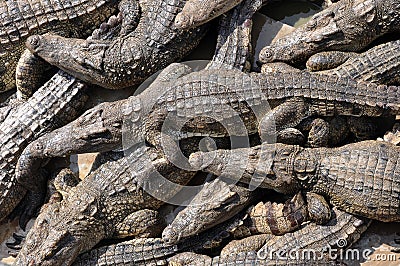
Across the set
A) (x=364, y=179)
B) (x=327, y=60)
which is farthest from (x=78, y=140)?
(x=364, y=179)

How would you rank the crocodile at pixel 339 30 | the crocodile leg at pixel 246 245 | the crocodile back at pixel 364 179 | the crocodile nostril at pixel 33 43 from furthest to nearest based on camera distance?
1. the crocodile nostril at pixel 33 43
2. the crocodile at pixel 339 30
3. the crocodile leg at pixel 246 245
4. the crocodile back at pixel 364 179

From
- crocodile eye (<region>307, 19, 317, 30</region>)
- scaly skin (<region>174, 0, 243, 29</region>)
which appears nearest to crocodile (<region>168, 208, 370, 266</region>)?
crocodile eye (<region>307, 19, 317, 30</region>)

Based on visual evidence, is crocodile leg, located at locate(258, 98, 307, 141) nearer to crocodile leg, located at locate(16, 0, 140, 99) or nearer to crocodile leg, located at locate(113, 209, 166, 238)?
crocodile leg, located at locate(113, 209, 166, 238)

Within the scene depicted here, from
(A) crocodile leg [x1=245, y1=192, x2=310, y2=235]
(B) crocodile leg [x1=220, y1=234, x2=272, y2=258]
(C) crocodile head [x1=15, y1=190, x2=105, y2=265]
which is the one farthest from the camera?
(C) crocodile head [x1=15, y1=190, x2=105, y2=265]

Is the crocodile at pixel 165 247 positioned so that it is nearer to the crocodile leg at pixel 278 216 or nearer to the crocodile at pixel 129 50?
the crocodile leg at pixel 278 216

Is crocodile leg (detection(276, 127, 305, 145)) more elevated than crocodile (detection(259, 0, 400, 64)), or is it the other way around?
crocodile (detection(259, 0, 400, 64))

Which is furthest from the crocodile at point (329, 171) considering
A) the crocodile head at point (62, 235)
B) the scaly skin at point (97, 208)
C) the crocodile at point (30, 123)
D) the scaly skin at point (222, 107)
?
the crocodile at point (30, 123)

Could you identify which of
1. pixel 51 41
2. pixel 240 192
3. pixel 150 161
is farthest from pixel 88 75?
pixel 240 192
